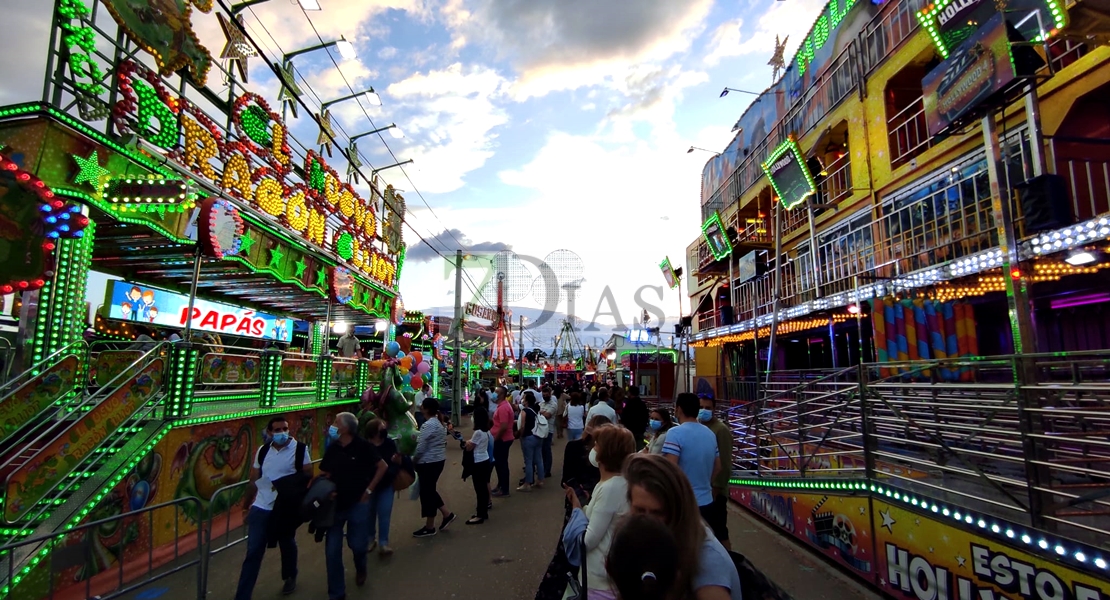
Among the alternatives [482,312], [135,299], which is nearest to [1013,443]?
[135,299]

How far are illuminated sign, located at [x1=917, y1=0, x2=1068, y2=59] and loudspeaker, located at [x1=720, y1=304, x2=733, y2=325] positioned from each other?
12941 millimetres

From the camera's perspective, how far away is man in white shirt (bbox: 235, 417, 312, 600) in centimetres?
466

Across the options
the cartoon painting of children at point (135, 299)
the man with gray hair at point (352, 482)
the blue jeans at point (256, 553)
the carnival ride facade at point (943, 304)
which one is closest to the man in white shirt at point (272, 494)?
the blue jeans at point (256, 553)

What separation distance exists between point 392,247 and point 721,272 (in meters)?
13.5

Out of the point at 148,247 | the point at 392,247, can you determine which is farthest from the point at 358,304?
the point at 148,247

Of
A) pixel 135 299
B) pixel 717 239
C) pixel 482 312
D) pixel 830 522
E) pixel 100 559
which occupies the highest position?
pixel 717 239

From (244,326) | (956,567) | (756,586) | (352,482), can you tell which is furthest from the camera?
(244,326)

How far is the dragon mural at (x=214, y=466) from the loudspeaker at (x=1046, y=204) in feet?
36.4

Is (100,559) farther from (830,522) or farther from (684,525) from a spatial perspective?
(830,522)

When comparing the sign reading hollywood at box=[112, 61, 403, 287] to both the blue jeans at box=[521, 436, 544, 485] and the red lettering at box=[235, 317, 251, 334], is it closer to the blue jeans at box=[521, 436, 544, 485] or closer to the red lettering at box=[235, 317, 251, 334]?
the red lettering at box=[235, 317, 251, 334]

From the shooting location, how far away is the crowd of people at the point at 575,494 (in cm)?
177

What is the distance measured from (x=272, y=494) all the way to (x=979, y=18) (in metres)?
10.2

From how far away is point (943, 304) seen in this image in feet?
30.8

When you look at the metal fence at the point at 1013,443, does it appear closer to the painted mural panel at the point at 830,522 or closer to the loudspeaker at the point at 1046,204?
the painted mural panel at the point at 830,522
